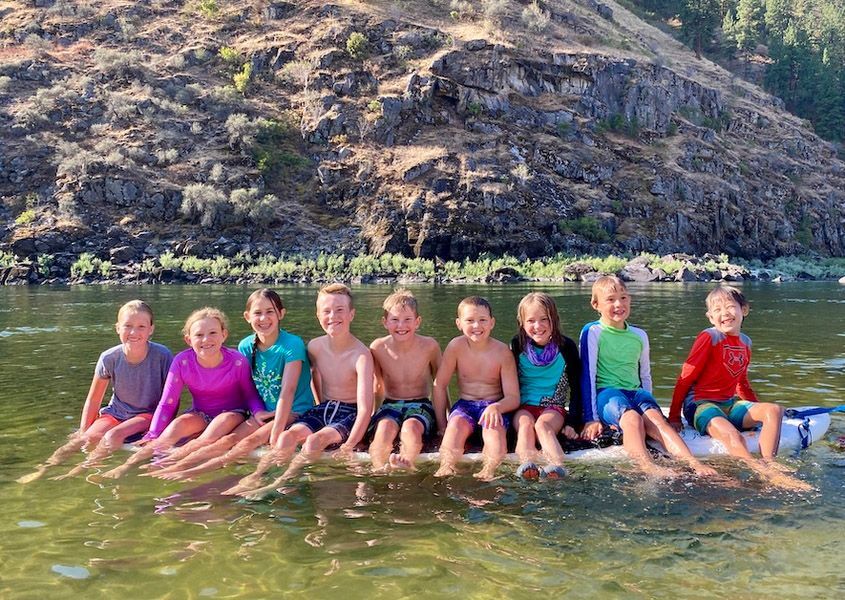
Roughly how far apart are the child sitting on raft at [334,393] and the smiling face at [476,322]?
3.28ft

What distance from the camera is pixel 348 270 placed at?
154 feet

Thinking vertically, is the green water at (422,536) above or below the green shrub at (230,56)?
below

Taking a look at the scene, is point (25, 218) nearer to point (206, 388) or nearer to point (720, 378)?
point (206, 388)

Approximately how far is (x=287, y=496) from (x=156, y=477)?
124 centimetres

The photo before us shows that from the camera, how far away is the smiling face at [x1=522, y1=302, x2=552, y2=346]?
659 cm

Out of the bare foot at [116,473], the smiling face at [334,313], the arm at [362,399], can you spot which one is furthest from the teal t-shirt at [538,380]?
the bare foot at [116,473]

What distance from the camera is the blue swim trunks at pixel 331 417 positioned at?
636 cm

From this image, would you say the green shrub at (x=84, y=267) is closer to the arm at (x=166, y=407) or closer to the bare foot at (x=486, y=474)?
the arm at (x=166, y=407)

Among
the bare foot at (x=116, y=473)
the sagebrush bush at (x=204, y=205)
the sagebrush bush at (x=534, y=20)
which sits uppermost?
the sagebrush bush at (x=534, y=20)

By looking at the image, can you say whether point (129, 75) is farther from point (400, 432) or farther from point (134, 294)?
point (400, 432)

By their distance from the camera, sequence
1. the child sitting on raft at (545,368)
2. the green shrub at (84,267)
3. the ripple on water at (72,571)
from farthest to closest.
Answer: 1. the green shrub at (84,267)
2. the child sitting on raft at (545,368)
3. the ripple on water at (72,571)

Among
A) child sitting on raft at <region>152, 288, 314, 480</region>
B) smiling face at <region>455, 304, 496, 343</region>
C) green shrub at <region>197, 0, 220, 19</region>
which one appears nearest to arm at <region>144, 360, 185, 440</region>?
child sitting on raft at <region>152, 288, 314, 480</region>

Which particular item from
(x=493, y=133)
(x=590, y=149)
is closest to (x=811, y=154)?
(x=590, y=149)

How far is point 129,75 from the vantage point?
60594 millimetres
